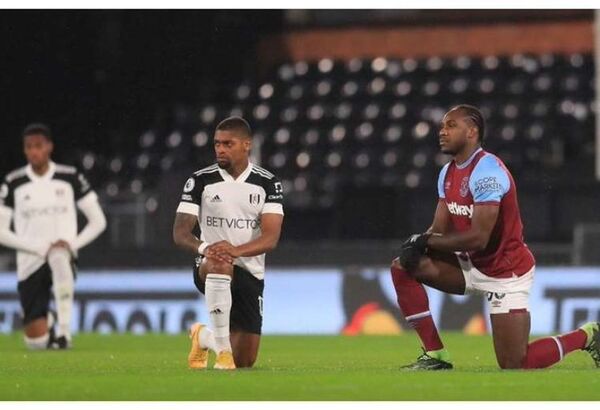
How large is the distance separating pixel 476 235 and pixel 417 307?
63cm

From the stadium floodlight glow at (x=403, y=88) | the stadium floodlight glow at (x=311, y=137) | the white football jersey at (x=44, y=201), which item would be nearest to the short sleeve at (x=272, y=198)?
the white football jersey at (x=44, y=201)

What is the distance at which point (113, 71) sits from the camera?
26844 millimetres

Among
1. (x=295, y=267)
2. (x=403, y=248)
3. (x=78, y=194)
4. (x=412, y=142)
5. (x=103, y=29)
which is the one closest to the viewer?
(x=403, y=248)

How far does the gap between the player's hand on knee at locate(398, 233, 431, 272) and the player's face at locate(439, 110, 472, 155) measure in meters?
0.58

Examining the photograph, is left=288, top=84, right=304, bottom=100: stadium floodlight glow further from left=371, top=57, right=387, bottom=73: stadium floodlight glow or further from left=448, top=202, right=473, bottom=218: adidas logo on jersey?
left=448, top=202, right=473, bottom=218: adidas logo on jersey

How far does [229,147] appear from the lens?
10688 millimetres

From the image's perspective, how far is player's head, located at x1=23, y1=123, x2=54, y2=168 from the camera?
14.8 meters

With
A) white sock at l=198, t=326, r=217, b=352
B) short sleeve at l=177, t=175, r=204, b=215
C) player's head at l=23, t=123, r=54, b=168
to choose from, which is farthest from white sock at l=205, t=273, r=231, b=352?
player's head at l=23, t=123, r=54, b=168

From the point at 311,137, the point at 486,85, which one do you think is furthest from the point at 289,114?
the point at 486,85

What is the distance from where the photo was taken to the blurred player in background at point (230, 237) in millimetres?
10516

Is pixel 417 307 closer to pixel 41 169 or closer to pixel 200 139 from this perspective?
pixel 41 169

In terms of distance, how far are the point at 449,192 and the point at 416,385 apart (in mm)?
1730
